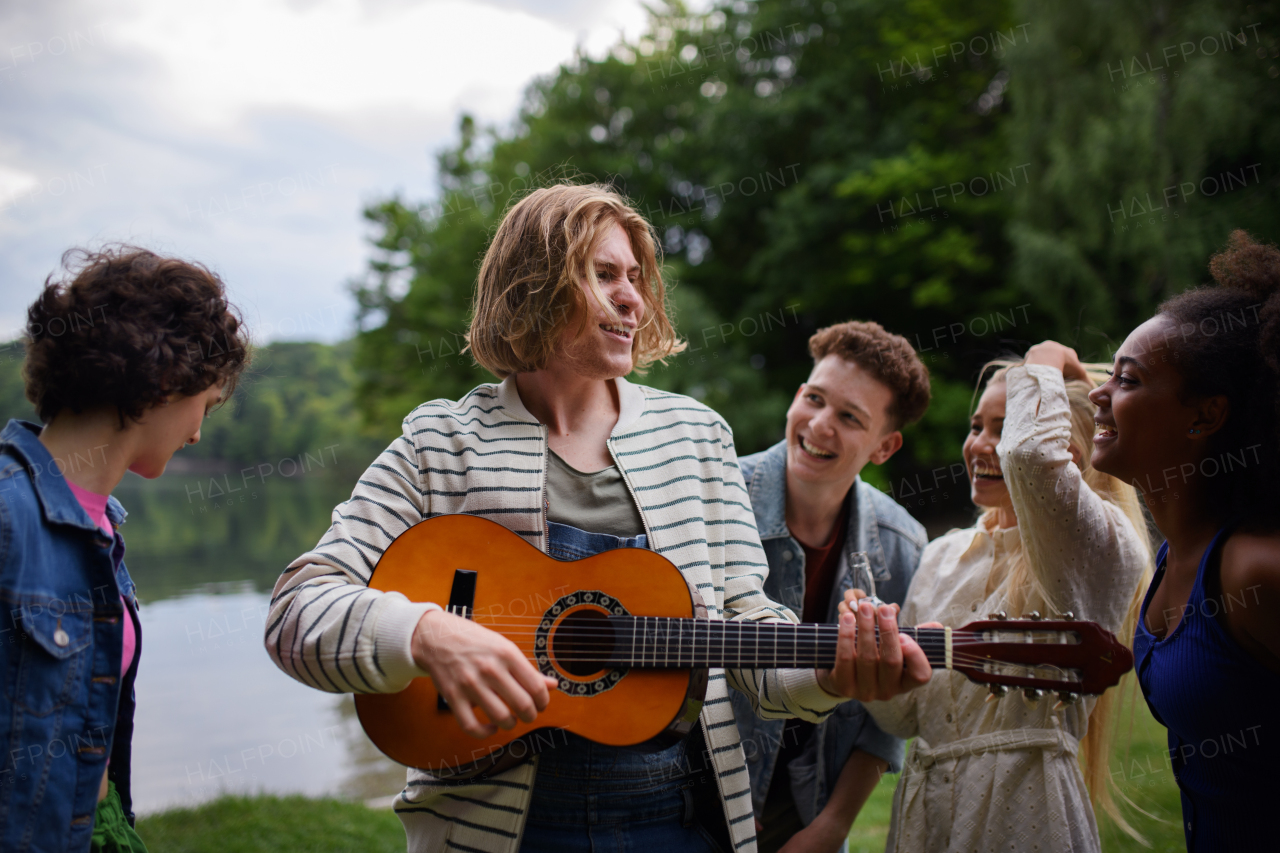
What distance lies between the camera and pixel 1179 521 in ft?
6.77

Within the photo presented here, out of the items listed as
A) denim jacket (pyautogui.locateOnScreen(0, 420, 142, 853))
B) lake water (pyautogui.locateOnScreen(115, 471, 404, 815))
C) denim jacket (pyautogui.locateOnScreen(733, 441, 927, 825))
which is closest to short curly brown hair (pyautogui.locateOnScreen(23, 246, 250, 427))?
denim jacket (pyautogui.locateOnScreen(0, 420, 142, 853))

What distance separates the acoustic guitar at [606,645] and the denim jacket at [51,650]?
562 millimetres

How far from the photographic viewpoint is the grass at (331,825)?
4480 mm

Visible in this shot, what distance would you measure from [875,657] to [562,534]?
80 cm

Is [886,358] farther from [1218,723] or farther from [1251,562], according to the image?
[1218,723]

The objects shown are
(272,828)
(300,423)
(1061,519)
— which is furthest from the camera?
(300,423)

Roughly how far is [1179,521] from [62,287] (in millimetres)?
2757

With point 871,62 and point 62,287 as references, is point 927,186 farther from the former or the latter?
point 62,287

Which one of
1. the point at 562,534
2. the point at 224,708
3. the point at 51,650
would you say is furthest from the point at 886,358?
the point at 224,708

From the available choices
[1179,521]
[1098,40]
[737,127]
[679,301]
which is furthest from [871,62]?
[1179,521]

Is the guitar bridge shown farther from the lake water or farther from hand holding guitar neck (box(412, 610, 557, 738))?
the lake water

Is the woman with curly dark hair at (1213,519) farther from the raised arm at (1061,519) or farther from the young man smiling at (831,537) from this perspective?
the young man smiling at (831,537)

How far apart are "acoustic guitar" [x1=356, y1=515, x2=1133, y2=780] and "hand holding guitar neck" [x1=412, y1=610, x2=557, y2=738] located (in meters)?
0.28

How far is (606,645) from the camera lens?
6.45 feet
